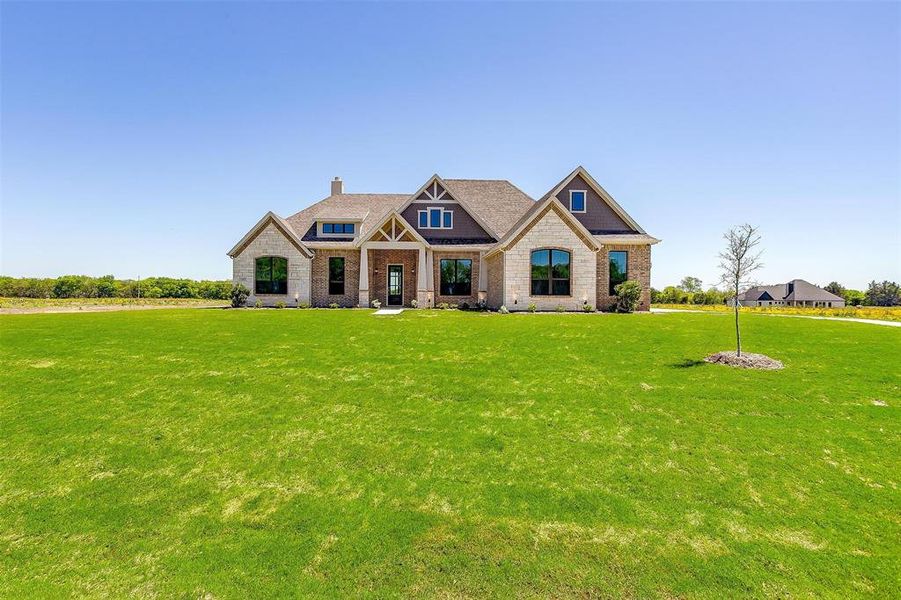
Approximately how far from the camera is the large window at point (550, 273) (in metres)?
23.7

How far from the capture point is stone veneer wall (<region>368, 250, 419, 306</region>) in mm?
28422

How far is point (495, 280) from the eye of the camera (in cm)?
2570

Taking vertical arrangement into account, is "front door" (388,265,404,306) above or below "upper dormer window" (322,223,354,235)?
below

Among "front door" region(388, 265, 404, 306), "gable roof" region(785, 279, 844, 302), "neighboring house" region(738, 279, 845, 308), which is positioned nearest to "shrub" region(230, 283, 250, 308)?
"front door" region(388, 265, 404, 306)

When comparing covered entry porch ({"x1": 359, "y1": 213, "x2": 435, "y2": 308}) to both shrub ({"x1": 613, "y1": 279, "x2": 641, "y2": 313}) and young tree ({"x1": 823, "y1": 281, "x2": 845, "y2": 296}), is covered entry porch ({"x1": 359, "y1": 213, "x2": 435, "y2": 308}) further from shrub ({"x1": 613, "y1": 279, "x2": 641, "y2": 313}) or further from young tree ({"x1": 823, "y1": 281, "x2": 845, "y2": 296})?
young tree ({"x1": 823, "y1": 281, "x2": 845, "y2": 296})

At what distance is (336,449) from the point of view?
6.63 meters

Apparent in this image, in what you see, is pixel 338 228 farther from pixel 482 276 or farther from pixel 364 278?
pixel 482 276

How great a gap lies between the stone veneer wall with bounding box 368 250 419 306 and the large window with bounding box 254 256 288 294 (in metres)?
5.67

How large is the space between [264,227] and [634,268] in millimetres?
23634

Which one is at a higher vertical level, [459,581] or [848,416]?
[848,416]

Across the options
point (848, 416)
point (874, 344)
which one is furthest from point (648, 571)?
point (874, 344)

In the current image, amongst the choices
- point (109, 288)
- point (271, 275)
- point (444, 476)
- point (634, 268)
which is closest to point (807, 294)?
point (634, 268)

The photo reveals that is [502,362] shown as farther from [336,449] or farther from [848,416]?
[848,416]

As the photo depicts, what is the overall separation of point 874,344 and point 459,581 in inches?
622
